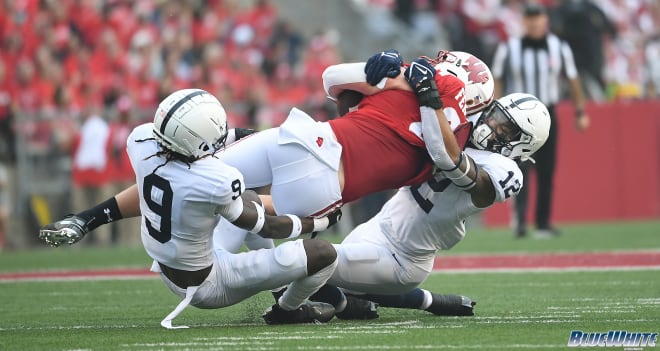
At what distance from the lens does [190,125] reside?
216 inches

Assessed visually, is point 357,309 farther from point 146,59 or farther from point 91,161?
point 146,59

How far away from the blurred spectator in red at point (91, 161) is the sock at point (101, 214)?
7818 mm

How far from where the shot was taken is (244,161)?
5.96 meters

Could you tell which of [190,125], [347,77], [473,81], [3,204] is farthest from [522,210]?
[190,125]

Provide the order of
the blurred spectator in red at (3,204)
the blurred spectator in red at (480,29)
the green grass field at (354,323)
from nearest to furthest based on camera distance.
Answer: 1. the green grass field at (354,323)
2. the blurred spectator in red at (3,204)
3. the blurred spectator in red at (480,29)

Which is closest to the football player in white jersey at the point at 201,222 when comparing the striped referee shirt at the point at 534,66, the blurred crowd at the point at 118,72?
the striped referee shirt at the point at 534,66

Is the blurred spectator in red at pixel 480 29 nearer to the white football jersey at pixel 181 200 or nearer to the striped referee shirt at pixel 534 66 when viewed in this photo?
the striped referee shirt at pixel 534 66

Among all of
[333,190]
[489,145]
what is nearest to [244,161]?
[333,190]

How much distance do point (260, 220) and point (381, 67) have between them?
1049 mm

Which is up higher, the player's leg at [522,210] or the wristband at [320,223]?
the wristband at [320,223]

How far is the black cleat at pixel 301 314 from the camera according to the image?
6.02 metres

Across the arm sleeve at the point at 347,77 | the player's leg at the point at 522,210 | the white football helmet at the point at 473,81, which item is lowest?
the player's leg at the point at 522,210

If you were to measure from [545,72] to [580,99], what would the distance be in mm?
427

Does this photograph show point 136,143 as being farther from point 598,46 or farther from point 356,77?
point 598,46
